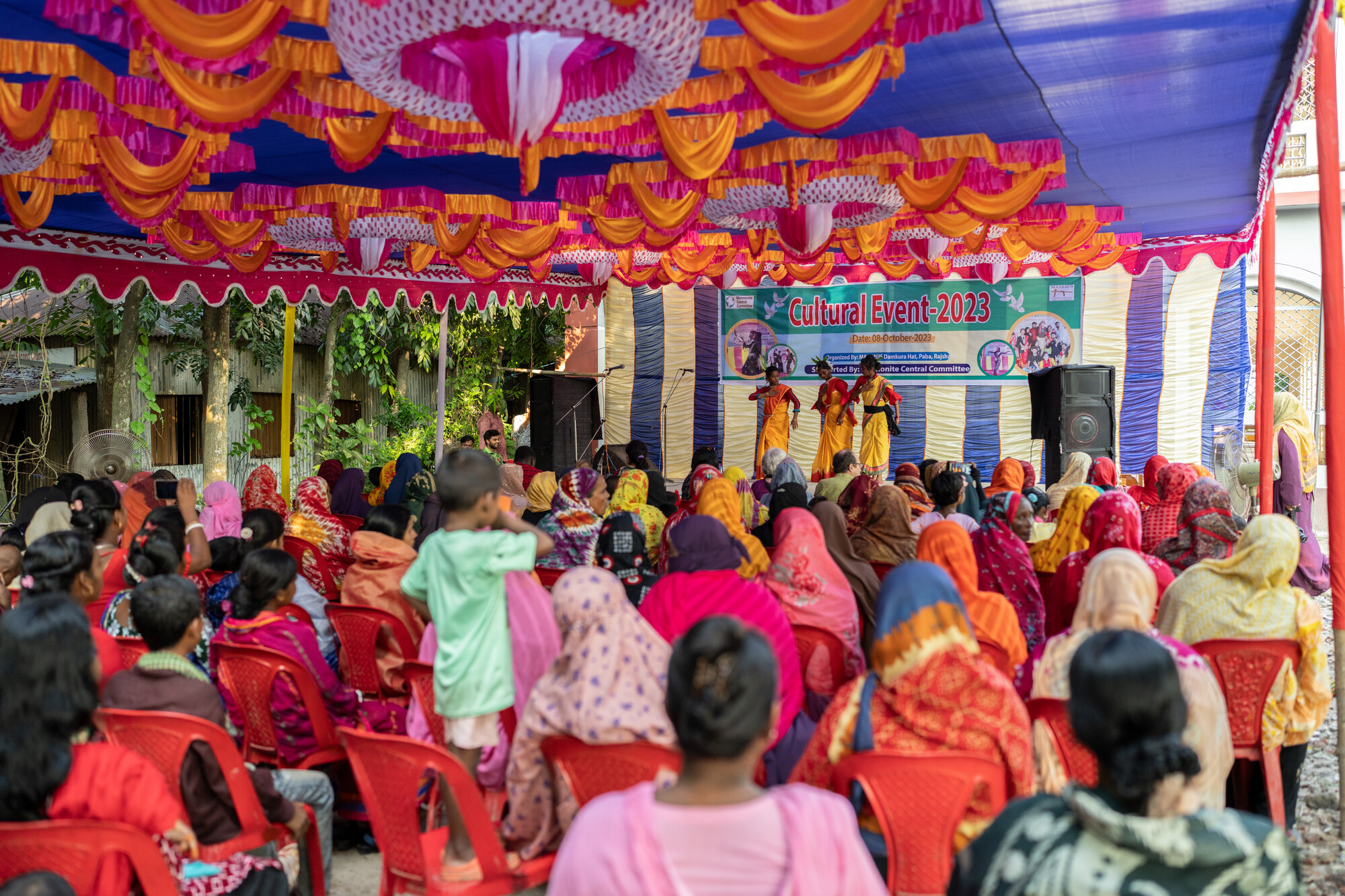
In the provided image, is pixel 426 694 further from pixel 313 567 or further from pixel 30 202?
pixel 30 202

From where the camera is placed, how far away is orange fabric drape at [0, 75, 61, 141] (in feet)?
12.7

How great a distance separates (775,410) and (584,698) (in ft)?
29.5

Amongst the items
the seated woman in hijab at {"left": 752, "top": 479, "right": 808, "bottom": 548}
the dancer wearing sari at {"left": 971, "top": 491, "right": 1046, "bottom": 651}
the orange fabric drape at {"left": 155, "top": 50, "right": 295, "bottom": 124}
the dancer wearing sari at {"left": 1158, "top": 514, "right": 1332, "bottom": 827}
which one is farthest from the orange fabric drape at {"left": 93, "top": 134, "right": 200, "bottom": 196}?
the dancer wearing sari at {"left": 1158, "top": 514, "right": 1332, "bottom": 827}

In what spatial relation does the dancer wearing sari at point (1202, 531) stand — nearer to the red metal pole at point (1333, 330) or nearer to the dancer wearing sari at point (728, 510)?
the red metal pole at point (1333, 330)

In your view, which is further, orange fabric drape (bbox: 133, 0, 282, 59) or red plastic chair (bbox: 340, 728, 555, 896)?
orange fabric drape (bbox: 133, 0, 282, 59)

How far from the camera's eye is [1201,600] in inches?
111

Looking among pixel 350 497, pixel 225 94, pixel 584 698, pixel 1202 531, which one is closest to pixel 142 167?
pixel 225 94

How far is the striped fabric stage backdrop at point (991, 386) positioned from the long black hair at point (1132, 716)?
32.9 feet

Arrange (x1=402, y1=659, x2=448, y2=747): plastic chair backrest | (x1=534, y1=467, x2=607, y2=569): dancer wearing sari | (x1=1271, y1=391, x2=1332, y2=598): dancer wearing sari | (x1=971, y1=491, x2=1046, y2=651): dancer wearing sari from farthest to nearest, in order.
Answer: (x1=1271, y1=391, x2=1332, y2=598): dancer wearing sari < (x1=534, y1=467, x2=607, y2=569): dancer wearing sari < (x1=971, y1=491, x2=1046, y2=651): dancer wearing sari < (x1=402, y1=659, x2=448, y2=747): plastic chair backrest

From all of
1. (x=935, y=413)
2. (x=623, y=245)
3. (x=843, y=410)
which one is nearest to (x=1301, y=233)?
(x=935, y=413)

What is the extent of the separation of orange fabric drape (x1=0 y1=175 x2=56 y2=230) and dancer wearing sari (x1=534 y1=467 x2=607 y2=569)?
11.1ft

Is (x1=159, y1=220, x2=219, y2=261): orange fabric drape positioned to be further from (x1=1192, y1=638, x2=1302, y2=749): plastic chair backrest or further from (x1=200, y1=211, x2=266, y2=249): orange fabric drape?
(x1=1192, y1=638, x2=1302, y2=749): plastic chair backrest

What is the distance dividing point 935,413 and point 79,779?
1067 cm

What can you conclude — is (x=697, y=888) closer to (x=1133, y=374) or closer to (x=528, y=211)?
(x=528, y=211)
